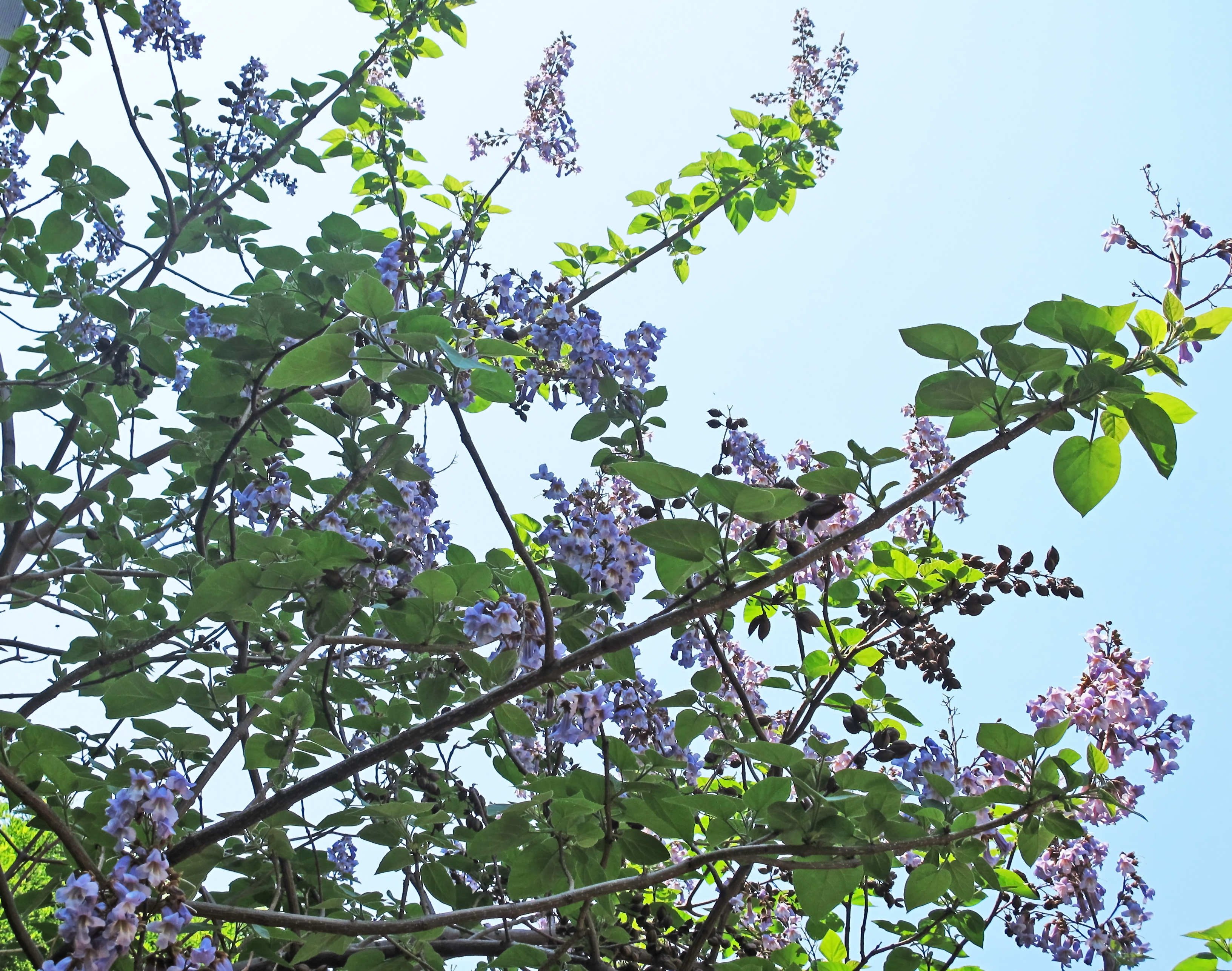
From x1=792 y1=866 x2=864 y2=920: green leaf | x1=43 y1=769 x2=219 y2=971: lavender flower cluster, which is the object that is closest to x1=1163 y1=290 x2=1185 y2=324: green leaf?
x1=792 y1=866 x2=864 y2=920: green leaf

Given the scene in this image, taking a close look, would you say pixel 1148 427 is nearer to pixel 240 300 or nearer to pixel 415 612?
pixel 415 612

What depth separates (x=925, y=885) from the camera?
1.92 m

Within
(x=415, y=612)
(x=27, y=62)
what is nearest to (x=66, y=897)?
(x=415, y=612)

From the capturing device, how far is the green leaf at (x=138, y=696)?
1.92 metres

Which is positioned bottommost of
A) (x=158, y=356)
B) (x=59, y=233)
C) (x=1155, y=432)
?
(x=1155, y=432)

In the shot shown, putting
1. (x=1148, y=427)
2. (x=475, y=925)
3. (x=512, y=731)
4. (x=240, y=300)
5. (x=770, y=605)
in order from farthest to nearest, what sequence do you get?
(x=240, y=300) → (x=770, y=605) → (x=475, y=925) → (x=512, y=731) → (x=1148, y=427)

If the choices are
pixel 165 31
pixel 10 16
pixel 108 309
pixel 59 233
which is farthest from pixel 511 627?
pixel 10 16

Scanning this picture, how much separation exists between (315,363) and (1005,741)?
5.01 feet

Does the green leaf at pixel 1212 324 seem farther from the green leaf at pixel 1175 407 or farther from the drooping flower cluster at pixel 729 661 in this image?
the drooping flower cluster at pixel 729 661

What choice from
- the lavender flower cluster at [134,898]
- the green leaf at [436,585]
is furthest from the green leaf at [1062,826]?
the lavender flower cluster at [134,898]

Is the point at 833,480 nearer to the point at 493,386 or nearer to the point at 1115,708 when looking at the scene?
the point at 493,386

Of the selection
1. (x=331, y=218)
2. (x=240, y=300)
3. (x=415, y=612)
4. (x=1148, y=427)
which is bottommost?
(x=1148, y=427)

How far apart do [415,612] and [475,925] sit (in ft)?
3.70

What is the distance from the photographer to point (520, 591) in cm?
199
